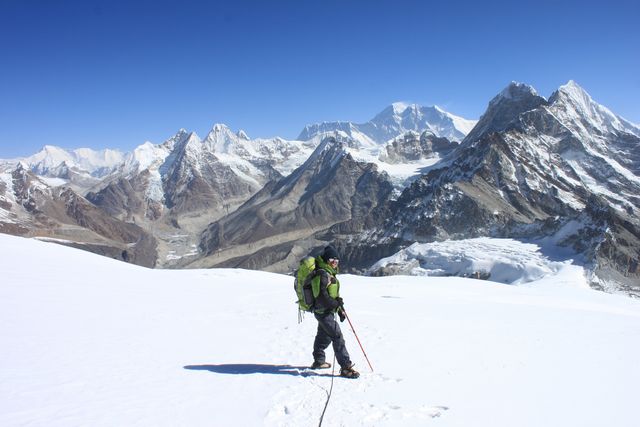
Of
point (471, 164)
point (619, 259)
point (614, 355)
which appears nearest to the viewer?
point (614, 355)

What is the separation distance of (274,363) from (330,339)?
4.39ft

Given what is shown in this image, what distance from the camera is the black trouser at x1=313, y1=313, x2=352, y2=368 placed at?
30.3ft

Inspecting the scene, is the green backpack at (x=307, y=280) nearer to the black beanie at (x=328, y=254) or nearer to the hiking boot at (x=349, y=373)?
the black beanie at (x=328, y=254)

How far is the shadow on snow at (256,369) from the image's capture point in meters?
9.36

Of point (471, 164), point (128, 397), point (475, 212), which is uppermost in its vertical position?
point (471, 164)

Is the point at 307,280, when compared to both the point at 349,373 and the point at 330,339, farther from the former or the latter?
the point at 349,373

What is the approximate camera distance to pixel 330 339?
9.82 m

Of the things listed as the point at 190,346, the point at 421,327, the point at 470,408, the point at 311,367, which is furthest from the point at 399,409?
the point at 421,327

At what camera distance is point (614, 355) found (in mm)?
10523

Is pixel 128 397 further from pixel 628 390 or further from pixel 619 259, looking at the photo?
pixel 619 259

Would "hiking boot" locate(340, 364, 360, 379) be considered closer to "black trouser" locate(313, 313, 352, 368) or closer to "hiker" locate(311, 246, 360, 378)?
"black trouser" locate(313, 313, 352, 368)

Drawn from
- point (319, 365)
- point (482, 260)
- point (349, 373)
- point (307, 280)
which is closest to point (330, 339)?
point (319, 365)

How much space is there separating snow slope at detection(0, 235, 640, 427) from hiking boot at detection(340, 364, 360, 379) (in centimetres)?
16

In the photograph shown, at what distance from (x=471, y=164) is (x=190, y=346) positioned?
7330 inches
